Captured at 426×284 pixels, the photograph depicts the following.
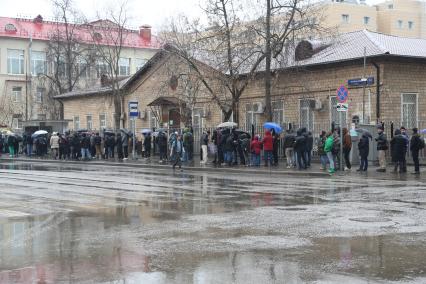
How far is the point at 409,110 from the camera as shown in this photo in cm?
3053

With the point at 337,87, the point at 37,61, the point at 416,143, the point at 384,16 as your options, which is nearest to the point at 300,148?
the point at 416,143

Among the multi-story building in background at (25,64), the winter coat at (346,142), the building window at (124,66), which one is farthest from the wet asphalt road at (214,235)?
the building window at (124,66)

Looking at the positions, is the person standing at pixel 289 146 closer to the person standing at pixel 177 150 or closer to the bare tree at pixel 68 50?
the person standing at pixel 177 150

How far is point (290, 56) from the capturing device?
111 feet

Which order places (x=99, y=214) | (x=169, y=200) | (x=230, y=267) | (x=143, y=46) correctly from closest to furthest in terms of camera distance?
(x=230, y=267)
(x=99, y=214)
(x=169, y=200)
(x=143, y=46)

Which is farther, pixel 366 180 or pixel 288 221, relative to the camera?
pixel 366 180

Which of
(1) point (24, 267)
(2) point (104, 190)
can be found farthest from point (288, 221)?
(2) point (104, 190)

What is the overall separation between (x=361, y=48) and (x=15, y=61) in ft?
176

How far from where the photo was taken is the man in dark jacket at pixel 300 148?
2539 centimetres

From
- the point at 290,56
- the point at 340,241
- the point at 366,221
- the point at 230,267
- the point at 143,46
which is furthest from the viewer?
the point at 143,46

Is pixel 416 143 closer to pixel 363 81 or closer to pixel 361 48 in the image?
pixel 363 81

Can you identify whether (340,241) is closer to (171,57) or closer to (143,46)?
(171,57)

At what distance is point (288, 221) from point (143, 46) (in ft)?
227

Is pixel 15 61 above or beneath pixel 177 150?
above
